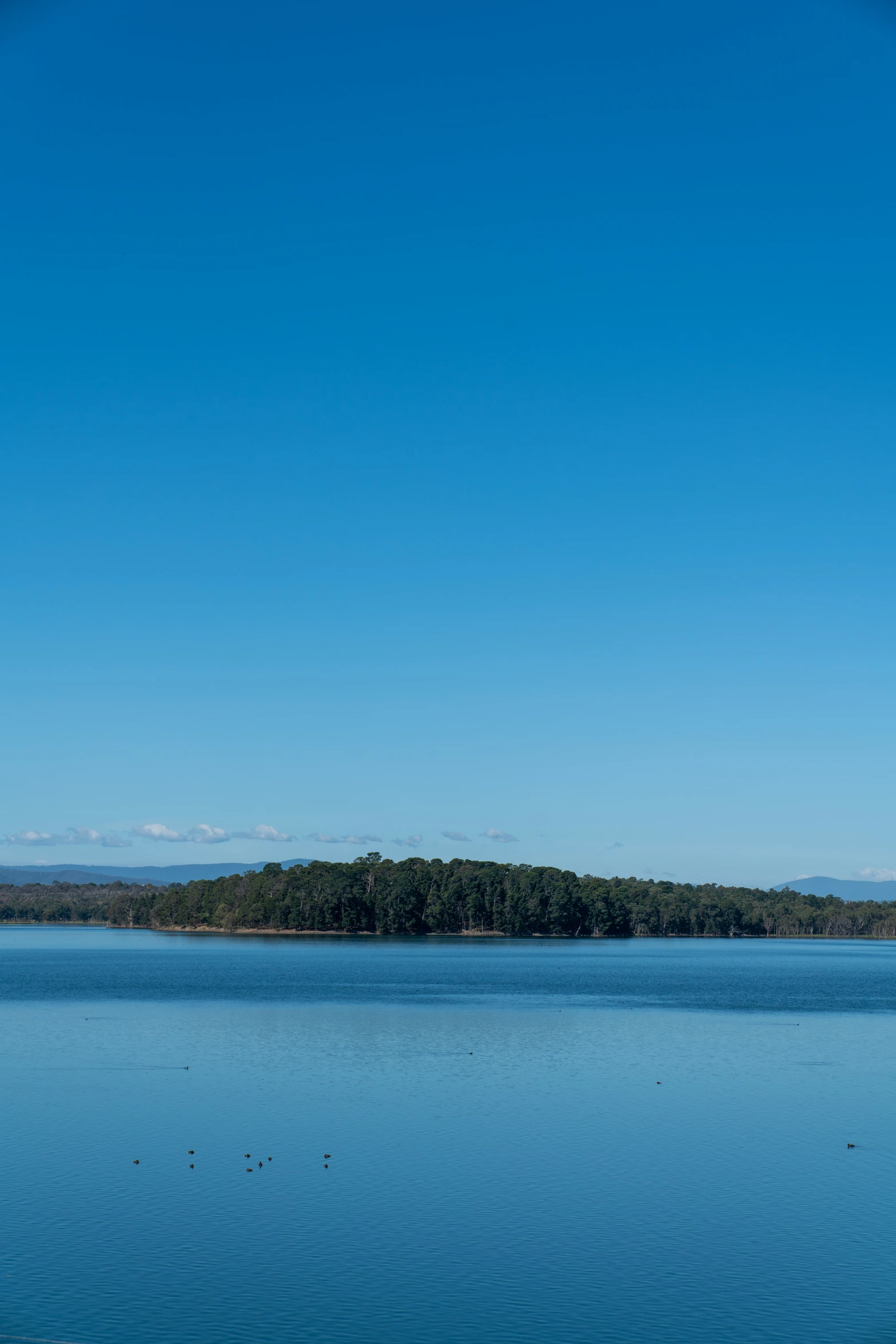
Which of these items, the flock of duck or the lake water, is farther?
the flock of duck

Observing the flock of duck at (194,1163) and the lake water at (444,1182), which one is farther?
the flock of duck at (194,1163)

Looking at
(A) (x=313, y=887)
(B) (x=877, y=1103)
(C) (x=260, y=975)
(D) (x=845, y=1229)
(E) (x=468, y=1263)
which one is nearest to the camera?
(E) (x=468, y=1263)

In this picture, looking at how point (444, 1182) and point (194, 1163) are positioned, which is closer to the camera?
point (444, 1182)

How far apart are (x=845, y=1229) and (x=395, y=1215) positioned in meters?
8.88

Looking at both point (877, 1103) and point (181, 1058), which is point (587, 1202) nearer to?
point (877, 1103)

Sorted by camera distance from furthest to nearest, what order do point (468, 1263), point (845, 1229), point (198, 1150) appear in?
point (198, 1150), point (845, 1229), point (468, 1263)

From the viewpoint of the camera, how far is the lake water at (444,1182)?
18344 millimetres

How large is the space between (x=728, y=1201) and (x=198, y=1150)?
12522mm

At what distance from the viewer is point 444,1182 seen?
1024 inches

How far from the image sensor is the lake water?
18344mm

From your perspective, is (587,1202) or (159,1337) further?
(587,1202)

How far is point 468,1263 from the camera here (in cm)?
2058

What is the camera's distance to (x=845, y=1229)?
2300 cm

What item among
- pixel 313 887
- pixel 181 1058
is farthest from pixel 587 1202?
pixel 313 887
